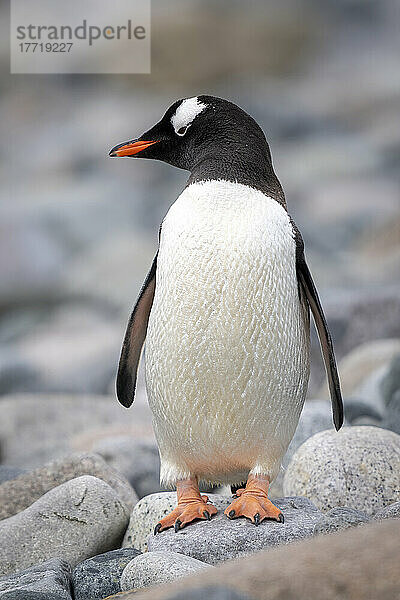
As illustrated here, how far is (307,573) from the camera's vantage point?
902mm

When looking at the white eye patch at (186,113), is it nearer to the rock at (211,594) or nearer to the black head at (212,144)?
the black head at (212,144)

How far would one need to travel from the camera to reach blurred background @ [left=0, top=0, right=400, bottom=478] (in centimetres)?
868

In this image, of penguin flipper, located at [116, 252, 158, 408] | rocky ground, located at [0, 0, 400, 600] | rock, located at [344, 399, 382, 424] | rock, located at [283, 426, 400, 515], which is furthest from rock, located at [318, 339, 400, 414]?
penguin flipper, located at [116, 252, 158, 408]

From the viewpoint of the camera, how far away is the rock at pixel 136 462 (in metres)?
2.94

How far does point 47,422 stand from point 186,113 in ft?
9.81

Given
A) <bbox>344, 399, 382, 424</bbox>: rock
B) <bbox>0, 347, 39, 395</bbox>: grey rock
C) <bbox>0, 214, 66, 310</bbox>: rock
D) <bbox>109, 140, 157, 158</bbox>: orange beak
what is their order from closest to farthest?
<bbox>109, 140, 157, 158</bbox>: orange beak < <bbox>344, 399, 382, 424</bbox>: rock < <bbox>0, 347, 39, 395</bbox>: grey rock < <bbox>0, 214, 66, 310</bbox>: rock

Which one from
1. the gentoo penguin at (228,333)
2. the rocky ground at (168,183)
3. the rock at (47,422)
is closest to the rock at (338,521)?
the gentoo penguin at (228,333)

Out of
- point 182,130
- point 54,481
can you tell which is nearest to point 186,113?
point 182,130

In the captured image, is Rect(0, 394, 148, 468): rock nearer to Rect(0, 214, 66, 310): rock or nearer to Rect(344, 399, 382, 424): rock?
Rect(344, 399, 382, 424): rock

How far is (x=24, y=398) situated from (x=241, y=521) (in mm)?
3342

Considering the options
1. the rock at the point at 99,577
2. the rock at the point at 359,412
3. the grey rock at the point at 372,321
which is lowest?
the rock at the point at 99,577

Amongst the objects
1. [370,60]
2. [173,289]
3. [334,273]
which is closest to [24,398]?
[173,289]

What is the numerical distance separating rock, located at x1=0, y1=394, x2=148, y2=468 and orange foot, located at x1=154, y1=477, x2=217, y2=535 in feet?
6.86

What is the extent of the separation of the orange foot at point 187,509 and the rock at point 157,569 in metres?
0.25
